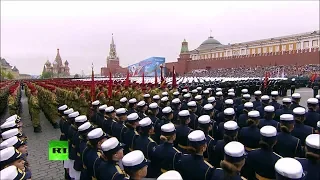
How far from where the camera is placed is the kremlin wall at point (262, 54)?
36.7 m

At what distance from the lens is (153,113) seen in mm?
4844

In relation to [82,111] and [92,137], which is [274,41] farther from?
[92,137]

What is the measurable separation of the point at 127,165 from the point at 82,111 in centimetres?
593

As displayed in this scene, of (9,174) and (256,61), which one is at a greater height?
(256,61)

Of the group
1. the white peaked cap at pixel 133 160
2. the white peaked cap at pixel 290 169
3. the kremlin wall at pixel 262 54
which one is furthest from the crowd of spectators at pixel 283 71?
the white peaked cap at pixel 133 160

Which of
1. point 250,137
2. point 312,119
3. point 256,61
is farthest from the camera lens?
point 256,61

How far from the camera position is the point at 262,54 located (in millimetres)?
41375

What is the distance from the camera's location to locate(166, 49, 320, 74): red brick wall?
35.2 m

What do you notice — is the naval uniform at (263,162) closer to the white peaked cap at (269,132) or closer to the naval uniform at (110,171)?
the white peaked cap at (269,132)

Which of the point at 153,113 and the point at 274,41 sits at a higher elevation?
the point at 274,41

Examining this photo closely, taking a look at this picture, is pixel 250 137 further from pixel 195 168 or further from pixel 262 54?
pixel 262 54

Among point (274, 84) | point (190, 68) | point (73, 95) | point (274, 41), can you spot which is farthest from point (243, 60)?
point (73, 95)

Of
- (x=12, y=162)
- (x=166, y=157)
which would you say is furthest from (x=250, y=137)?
(x=12, y=162)

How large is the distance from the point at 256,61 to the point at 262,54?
1.35 meters
